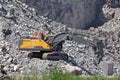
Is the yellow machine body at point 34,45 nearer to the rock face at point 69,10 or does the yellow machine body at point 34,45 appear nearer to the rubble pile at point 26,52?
the rubble pile at point 26,52

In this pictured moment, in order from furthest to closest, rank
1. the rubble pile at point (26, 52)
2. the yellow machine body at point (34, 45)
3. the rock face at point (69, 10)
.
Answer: the rock face at point (69, 10) → the yellow machine body at point (34, 45) → the rubble pile at point (26, 52)

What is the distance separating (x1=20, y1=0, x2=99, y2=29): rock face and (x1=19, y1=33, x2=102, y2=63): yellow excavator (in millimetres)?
12415

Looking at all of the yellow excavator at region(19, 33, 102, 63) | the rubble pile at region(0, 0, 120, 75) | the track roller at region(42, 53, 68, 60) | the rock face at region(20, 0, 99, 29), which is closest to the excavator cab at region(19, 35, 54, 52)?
the yellow excavator at region(19, 33, 102, 63)

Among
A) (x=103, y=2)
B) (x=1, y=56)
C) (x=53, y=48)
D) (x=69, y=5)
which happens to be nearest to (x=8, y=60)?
(x=1, y=56)

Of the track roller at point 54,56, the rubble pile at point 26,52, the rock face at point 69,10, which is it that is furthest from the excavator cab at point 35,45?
the rock face at point 69,10

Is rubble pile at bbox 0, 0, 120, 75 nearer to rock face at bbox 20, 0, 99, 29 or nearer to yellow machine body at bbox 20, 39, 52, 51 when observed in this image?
yellow machine body at bbox 20, 39, 52, 51

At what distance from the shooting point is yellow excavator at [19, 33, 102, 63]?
1480cm

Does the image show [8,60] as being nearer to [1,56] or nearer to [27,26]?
[1,56]

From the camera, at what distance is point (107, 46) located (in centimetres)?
2456

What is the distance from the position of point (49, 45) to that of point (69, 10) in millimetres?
17099

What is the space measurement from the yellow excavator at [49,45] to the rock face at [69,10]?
12.4 meters

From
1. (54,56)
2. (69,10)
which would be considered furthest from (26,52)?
(69,10)

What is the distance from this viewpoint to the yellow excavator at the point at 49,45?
48.5 feet

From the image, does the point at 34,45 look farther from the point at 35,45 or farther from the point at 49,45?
the point at 49,45
